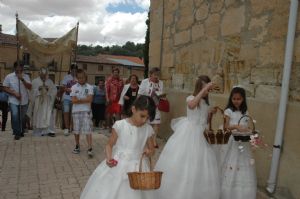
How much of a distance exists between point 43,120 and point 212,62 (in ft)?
15.6

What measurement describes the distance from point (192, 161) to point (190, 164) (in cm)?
4

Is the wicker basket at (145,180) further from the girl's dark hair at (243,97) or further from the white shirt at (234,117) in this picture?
the girl's dark hair at (243,97)

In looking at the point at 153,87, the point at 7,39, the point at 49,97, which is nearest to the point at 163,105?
the point at 153,87

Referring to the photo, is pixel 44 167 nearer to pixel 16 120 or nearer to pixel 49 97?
pixel 16 120

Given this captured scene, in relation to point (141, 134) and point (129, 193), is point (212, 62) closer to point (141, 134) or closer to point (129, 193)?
point (141, 134)

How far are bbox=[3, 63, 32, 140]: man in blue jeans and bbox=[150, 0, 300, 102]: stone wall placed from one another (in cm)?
316

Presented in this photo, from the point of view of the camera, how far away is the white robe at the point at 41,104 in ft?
30.6

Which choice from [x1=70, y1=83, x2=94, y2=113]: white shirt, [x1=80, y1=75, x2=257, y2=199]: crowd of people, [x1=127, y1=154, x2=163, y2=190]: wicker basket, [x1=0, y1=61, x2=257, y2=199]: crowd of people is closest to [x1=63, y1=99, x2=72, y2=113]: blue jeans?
[x1=70, y1=83, x2=94, y2=113]: white shirt

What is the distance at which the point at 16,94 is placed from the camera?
28.2ft

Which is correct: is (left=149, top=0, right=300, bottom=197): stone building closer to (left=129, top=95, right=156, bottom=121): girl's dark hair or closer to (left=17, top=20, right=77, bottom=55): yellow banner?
(left=129, top=95, right=156, bottom=121): girl's dark hair

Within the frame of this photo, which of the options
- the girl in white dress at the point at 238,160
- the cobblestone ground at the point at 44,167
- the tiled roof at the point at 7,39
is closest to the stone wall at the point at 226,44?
the girl in white dress at the point at 238,160

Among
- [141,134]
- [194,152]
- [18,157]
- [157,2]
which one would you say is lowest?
[18,157]

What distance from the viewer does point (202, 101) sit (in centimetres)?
471

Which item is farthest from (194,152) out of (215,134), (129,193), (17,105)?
(17,105)
